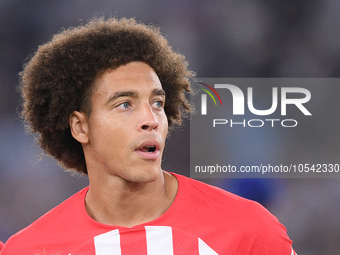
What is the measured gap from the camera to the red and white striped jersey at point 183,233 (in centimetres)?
208

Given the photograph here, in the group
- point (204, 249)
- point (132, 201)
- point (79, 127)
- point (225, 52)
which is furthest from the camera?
point (225, 52)

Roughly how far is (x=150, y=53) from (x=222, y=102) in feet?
3.33

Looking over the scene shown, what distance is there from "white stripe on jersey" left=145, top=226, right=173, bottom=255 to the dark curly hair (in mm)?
510

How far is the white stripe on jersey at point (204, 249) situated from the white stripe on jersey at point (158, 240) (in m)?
0.10

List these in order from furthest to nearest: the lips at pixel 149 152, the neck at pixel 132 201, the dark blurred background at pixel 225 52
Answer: the dark blurred background at pixel 225 52, the neck at pixel 132 201, the lips at pixel 149 152

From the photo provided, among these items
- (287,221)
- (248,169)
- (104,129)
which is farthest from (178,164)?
(104,129)

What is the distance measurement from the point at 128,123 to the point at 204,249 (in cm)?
52

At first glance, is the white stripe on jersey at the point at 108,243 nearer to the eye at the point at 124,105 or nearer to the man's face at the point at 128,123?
the man's face at the point at 128,123

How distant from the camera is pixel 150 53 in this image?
7.50 feet

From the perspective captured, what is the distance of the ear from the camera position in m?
2.23

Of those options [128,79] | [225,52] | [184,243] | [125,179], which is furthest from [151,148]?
[225,52]

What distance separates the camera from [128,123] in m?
2.08

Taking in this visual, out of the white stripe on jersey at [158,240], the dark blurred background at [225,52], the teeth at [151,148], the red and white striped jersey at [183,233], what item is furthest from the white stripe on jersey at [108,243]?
the dark blurred background at [225,52]

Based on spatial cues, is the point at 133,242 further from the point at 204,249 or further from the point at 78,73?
the point at 78,73
